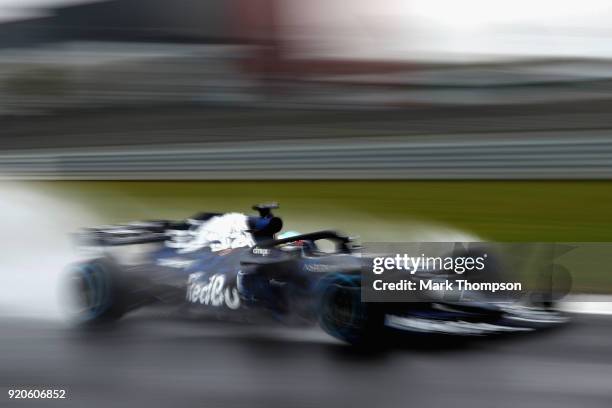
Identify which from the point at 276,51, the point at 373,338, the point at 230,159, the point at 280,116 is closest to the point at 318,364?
the point at 373,338

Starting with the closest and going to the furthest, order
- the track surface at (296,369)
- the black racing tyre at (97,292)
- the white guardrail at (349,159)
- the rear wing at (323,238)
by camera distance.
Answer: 1. the track surface at (296,369)
2. the rear wing at (323,238)
3. the black racing tyre at (97,292)
4. the white guardrail at (349,159)

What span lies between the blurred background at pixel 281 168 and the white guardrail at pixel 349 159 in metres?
0.02

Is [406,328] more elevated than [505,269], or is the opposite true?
[505,269]

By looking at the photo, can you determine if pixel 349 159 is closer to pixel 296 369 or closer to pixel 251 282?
pixel 251 282

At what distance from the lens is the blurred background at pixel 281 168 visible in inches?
180

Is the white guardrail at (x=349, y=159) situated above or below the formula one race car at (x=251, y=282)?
above

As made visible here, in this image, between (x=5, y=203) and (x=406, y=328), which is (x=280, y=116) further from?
(x=406, y=328)

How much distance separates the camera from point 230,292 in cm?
533

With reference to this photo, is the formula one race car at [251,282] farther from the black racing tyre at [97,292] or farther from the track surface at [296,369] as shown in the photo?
the track surface at [296,369]

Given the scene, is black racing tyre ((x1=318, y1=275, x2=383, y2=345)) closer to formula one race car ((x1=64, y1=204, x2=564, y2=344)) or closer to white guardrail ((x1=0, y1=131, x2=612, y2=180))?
formula one race car ((x1=64, y1=204, x2=564, y2=344))

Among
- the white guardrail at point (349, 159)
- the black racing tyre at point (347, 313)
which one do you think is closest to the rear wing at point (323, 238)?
the black racing tyre at point (347, 313)

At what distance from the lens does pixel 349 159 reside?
9727mm

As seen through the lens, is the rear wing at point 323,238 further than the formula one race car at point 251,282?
Yes

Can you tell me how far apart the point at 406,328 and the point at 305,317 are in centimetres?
63
